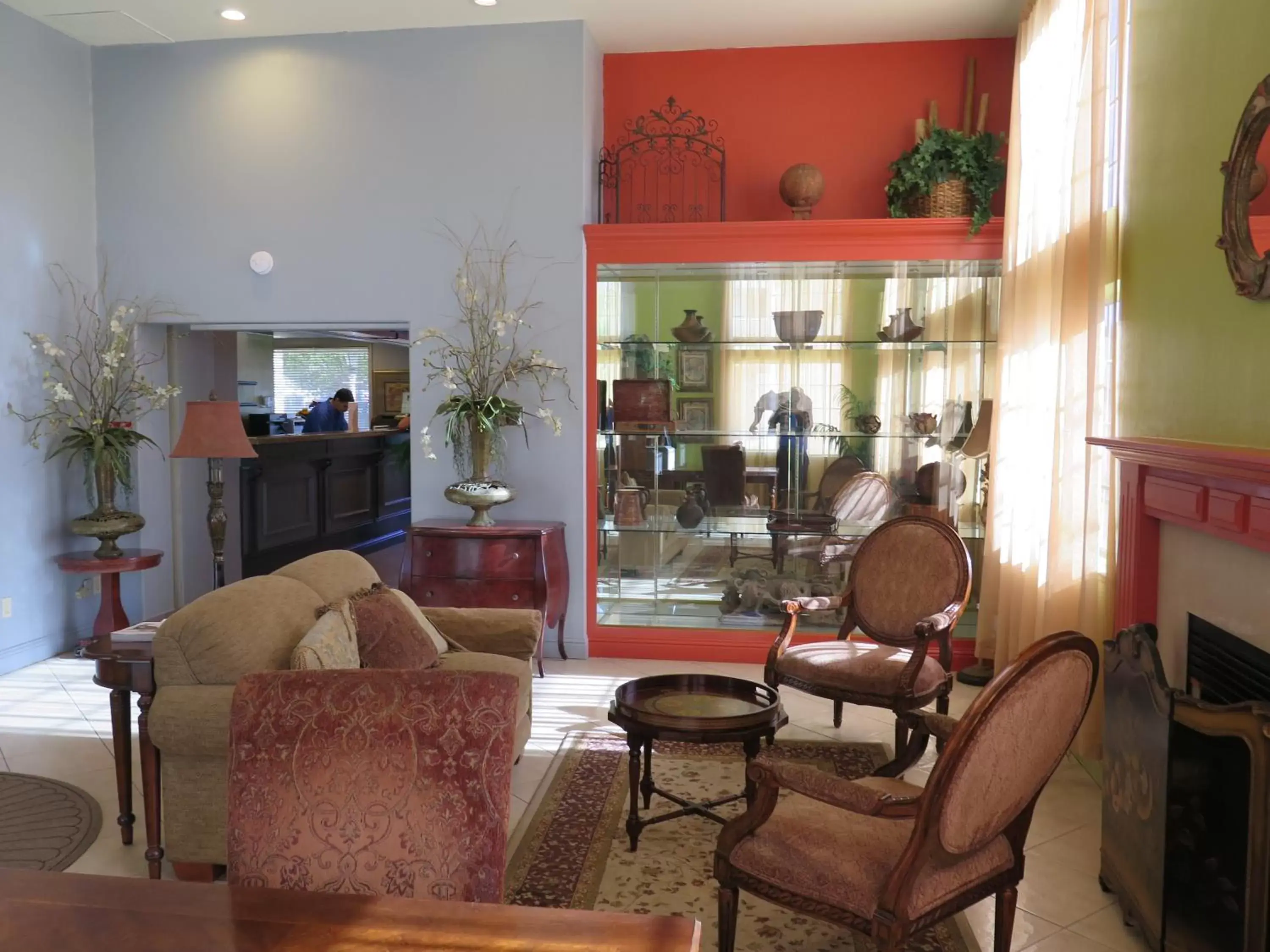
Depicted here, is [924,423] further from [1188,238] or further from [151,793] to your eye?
[151,793]

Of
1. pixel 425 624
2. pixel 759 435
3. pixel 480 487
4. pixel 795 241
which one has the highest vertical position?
pixel 795 241

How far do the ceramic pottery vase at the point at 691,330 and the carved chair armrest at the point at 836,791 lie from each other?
3532 millimetres

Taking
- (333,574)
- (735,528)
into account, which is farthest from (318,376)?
(333,574)

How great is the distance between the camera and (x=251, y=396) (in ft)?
41.2

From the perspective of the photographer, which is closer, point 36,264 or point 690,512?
point 36,264

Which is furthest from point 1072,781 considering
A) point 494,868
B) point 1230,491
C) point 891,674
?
point 494,868

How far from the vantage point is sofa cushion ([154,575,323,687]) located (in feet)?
9.46

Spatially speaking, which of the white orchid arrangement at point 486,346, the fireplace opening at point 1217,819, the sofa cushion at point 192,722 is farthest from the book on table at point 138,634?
the fireplace opening at point 1217,819

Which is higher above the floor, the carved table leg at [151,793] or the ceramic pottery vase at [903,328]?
the ceramic pottery vase at [903,328]

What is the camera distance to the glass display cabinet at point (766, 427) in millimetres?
5355

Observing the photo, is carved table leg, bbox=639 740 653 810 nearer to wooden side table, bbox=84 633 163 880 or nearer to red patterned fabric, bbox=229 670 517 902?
wooden side table, bbox=84 633 163 880

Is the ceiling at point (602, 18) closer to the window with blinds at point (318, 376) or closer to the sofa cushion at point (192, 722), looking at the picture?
the sofa cushion at point (192, 722)

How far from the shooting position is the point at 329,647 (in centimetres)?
288

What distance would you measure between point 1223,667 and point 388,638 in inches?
97.7
